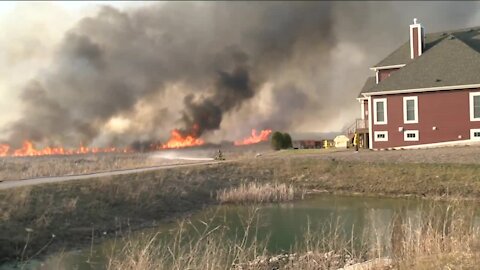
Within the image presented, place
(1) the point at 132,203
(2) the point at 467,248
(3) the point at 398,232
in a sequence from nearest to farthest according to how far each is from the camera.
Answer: (2) the point at 467,248 < (3) the point at 398,232 < (1) the point at 132,203

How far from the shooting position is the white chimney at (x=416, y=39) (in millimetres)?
40938

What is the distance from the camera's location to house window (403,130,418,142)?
3628cm

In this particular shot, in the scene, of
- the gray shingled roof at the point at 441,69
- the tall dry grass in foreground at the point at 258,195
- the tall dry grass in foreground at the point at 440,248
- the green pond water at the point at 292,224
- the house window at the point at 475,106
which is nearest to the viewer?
the tall dry grass in foreground at the point at 440,248

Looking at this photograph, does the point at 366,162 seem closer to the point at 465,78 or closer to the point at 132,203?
the point at 465,78

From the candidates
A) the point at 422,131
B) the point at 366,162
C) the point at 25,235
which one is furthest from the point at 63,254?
the point at 422,131

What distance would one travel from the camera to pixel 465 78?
34.6 meters

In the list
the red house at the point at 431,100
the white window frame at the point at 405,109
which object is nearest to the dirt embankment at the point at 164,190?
the red house at the point at 431,100

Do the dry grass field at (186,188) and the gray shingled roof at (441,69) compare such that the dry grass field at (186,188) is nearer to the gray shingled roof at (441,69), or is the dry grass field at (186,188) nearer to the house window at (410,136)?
the house window at (410,136)

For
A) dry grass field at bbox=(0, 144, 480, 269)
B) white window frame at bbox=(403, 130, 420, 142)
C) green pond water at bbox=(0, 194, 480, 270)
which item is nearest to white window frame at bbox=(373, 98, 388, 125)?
white window frame at bbox=(403, 130, 420, 142)

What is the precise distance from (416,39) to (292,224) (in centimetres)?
2898

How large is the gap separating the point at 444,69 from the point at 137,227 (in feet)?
91.3

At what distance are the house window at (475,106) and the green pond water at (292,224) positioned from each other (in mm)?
13805

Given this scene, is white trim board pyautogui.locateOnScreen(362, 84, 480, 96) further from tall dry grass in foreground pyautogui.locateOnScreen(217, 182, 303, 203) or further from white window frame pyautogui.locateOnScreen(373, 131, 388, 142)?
tall dry grass in foreground pyautogui.locateOnScreen(217, 182, 303, 203)

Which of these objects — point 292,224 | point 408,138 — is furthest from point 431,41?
point 292,224
